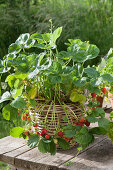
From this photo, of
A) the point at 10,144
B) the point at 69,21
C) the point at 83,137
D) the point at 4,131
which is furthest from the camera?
the point at 69,21

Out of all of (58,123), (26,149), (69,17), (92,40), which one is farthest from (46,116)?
(69,17)

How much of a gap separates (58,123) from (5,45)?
114 inches

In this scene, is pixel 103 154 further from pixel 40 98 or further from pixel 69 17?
pixel 69 17

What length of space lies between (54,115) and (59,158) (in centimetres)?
14

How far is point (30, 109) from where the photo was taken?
0.95 meters

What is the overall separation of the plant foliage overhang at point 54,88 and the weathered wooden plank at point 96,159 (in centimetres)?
5

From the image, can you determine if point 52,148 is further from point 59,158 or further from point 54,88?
point 54,88

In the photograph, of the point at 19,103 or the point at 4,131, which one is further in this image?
the point at 4,131

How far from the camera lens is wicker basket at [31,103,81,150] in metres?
0.90

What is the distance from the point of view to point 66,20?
3887 mm

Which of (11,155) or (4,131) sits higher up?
(11,155)

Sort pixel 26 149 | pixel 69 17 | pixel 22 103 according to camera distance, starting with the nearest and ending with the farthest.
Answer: pixel 22 103
pixel 26 149
pixel 69 17

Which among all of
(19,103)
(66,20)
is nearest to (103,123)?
(19,103)

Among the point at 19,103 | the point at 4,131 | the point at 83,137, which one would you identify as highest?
the point at 19,103
